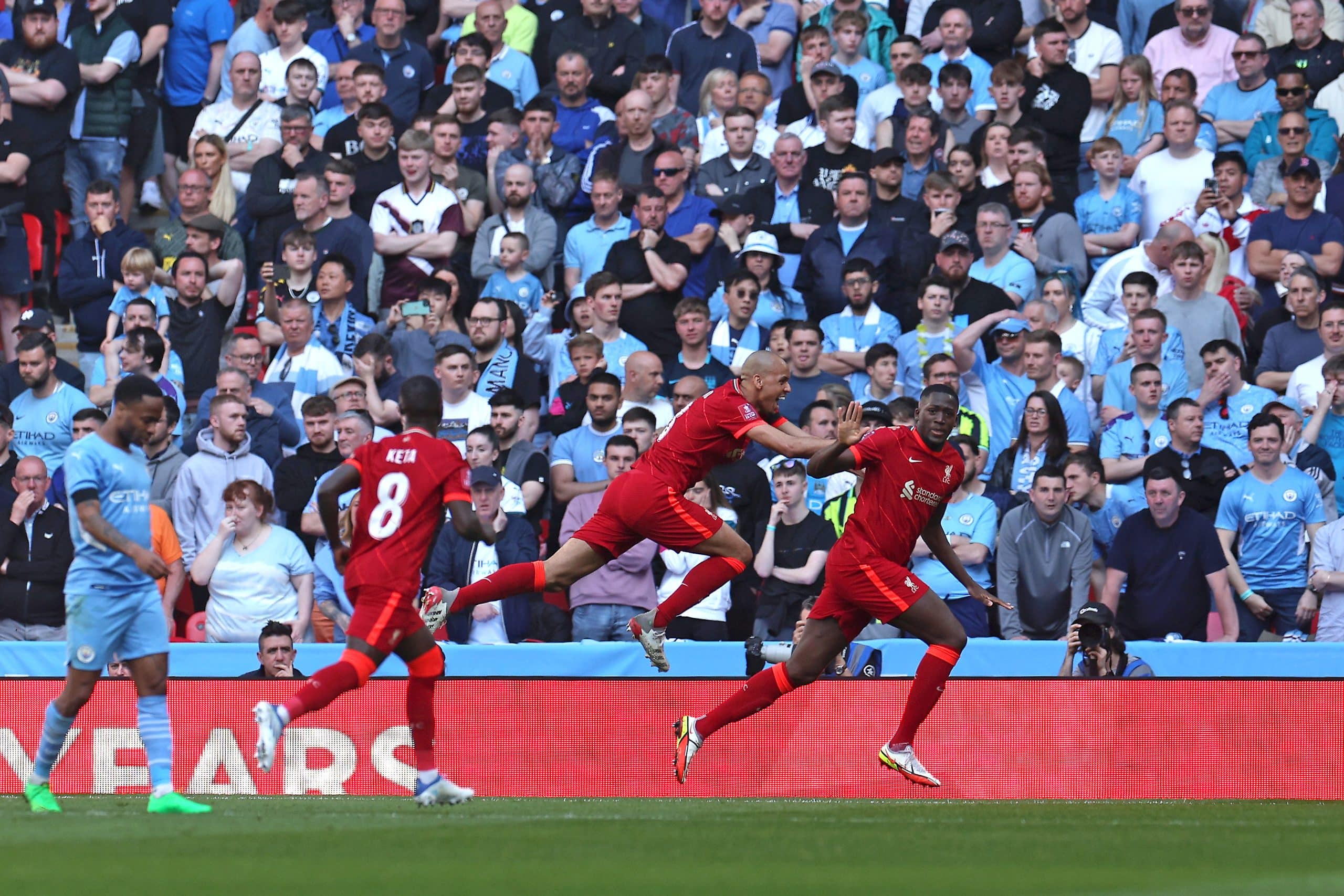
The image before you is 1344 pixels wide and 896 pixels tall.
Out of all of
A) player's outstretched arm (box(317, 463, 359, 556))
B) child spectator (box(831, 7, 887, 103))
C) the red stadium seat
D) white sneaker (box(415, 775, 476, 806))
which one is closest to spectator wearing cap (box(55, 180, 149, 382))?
the red stadium seat

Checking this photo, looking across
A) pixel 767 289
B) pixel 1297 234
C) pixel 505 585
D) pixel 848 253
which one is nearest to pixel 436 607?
pixel 505 585

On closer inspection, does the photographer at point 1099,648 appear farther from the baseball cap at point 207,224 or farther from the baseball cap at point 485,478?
the baseball cap at point 207,224

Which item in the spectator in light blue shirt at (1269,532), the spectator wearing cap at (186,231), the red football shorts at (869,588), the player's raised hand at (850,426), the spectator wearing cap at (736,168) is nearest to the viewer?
the player's raised hand at (850,426)

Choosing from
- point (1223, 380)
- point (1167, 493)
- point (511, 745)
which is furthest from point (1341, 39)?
point (511, 745)

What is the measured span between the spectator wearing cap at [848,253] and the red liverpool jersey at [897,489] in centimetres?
577

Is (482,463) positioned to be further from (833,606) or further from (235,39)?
(235,39)

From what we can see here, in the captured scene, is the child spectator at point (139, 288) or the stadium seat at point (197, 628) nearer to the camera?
the stadium seat at point (197, 628)

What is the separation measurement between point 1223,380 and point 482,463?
19.6ft

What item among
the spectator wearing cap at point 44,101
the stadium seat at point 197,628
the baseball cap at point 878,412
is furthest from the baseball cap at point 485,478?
the spectator wearing cap at point 44,101

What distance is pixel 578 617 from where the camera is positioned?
1410 cm

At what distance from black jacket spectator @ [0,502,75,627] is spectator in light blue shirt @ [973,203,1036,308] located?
808cm

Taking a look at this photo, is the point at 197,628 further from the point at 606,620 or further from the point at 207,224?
the point at 207,224

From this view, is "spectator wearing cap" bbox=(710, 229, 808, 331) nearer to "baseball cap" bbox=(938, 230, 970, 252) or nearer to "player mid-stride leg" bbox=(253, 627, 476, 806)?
"baseball cap" bbox=(938, 230, 970, 252)

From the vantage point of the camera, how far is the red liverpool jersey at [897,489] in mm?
10961
